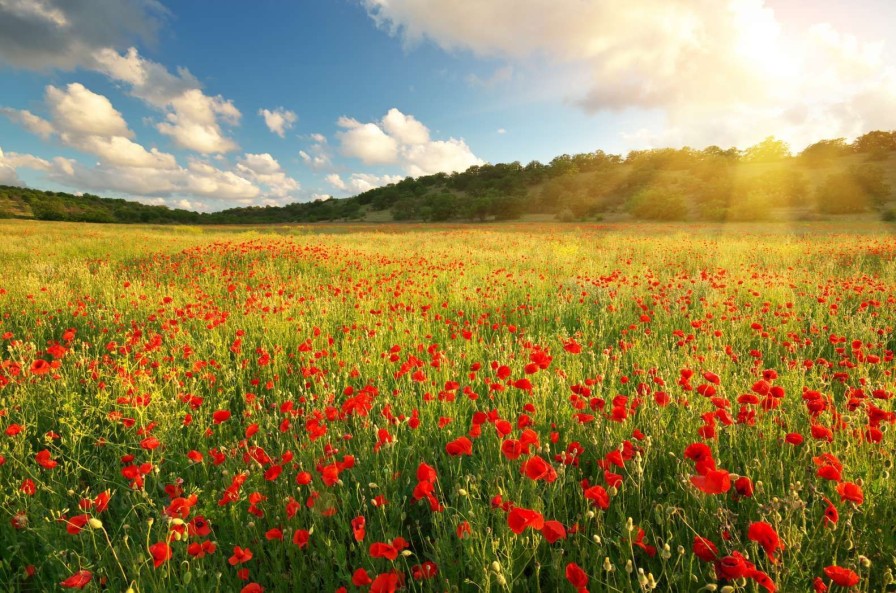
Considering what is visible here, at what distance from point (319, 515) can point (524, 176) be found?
318 ft

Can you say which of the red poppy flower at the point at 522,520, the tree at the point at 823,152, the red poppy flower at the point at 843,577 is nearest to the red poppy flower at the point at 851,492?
the red poppy flower at the point at 843,577

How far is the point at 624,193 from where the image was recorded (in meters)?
72.9

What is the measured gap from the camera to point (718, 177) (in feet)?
216

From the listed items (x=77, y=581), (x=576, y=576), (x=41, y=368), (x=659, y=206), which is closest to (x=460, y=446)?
(x=576, y=576)

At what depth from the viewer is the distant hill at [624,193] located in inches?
1964

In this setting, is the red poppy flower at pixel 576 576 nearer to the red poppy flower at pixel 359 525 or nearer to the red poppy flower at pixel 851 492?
the red poppy flower at pixel 359 525

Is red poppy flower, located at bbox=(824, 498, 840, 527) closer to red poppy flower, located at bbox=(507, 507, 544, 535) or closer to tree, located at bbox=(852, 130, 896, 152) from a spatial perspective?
red poppy flower, located at bbox=(507, 507, 544, 535)

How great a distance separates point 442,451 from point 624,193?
262ft

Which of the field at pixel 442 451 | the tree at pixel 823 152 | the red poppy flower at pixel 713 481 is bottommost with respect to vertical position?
the field at pixel 442 451

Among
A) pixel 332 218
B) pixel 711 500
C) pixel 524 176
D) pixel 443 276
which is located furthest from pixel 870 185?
pixel 332 218

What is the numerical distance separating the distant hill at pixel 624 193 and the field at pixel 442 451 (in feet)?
167

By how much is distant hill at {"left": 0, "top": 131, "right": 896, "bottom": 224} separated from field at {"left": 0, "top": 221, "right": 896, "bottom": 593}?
5092 cm

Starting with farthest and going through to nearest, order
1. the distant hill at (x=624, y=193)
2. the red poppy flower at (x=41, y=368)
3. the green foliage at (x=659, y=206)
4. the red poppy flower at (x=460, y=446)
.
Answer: the green foliage at (x=659, y=206) < the distant hill at (x=624, y=193) < the red poppy flower at (x=41, y=368) < the red poppy flower at (x=460, y=446)

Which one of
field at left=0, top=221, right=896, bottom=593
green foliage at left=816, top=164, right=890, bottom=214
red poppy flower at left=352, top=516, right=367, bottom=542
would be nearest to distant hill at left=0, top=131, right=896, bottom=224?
green foliage at left=816, top=164, right=890, bottom=214
